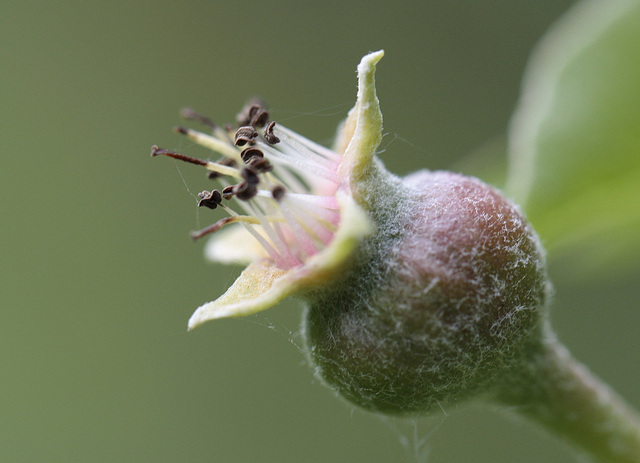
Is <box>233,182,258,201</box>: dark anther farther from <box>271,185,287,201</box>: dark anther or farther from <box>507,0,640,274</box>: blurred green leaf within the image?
<box>507,0,640,274</box>: blurred green leaf

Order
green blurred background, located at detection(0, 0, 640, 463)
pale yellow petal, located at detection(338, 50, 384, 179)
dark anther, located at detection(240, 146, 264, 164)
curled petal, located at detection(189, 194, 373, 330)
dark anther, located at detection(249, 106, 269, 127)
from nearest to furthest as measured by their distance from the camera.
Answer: curled petal, located at detection(189, 194, 373, 330), pale yellow petal, located at detection(338, 50, 384, 179), dark anther, located at detection(240, 146, 264, 164), dark anther, located at detection(249, 106, 269, 127), green blurred background, located at detection(0, 0, 640, 463)

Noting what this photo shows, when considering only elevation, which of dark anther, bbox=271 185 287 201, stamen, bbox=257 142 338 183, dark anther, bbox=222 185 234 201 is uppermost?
stamen, bbox=257 142 338 183

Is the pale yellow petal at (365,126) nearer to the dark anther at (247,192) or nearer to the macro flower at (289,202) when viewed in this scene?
the macro flower at (289,202)

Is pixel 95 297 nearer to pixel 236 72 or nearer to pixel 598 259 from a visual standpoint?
pixel 236 72

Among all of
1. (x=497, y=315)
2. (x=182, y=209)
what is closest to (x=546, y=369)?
(x=497, y=315)

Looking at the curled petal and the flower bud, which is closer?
the curled petal

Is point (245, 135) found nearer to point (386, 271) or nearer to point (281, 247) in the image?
point (281, 247)

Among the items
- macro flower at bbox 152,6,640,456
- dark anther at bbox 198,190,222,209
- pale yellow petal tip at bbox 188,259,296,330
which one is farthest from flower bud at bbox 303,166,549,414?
dark anther at bbox 198,190,222,209

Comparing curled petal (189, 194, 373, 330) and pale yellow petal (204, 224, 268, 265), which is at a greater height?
pale yellow petal (204, 224, 268, 265)
